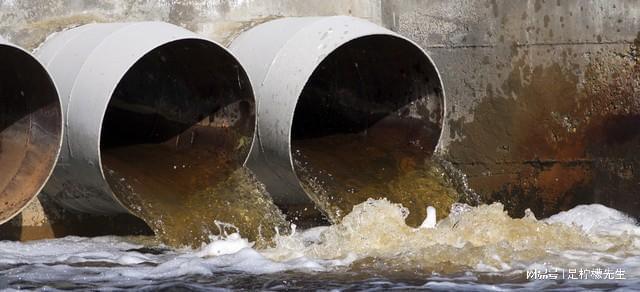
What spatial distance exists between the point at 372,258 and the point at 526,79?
7.07 ft

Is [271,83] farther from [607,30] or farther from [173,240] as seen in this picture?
[607,30]

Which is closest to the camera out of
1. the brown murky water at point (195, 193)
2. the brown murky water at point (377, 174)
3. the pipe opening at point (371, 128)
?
the brown murky water at point (195, 193)

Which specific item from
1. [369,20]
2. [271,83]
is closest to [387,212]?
[271,83]

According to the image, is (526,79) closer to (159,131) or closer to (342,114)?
(342,114)

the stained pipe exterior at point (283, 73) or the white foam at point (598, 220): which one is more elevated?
the stained pipe exterior at point (283, 73)

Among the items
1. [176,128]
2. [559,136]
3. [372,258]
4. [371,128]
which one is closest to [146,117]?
[176,128]

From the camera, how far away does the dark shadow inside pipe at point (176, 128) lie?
6.71 metres

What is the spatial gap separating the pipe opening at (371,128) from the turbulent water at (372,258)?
270mm

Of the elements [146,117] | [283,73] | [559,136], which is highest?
[283,73]

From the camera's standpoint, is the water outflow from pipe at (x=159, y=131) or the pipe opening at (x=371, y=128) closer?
the water outflow from pipe at (x=159, y=131)

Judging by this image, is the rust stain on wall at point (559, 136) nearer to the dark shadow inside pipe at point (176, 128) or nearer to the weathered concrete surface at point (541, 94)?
the weathered concrete surface at point (541, 94)

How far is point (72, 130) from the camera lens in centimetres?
634

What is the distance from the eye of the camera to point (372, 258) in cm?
590

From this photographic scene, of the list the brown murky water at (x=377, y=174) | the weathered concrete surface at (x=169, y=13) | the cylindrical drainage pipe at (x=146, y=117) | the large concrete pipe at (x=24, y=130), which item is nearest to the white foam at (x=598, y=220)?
the brown murky water at (x=377, y=174)
